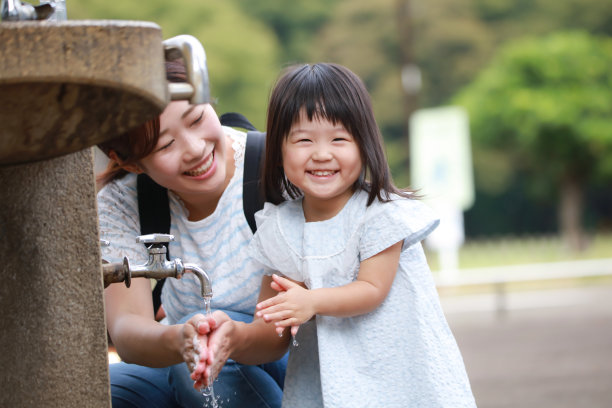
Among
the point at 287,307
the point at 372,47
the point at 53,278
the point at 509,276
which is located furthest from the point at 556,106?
the point at 53,278

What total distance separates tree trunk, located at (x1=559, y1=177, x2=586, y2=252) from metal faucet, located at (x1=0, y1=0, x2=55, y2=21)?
1702 cm

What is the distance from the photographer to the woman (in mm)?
1799

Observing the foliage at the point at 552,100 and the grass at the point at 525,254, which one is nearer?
the grass at the point at 525,254

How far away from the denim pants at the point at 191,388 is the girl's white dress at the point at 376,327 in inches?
6.0

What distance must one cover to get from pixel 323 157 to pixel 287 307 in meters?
0.28

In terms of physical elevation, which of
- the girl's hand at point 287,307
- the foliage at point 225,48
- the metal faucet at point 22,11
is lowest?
the girl's hand at point 287,307

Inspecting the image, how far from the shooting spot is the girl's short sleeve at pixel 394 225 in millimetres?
1716

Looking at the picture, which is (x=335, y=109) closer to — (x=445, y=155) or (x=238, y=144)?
(x=238, y=144)

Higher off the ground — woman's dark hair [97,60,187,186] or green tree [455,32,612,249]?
green tree [455,32,612,249]

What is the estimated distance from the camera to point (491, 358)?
6949mm

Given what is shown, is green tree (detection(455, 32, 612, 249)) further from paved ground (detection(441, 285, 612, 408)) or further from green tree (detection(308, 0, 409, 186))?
paved ground (detection(441, 285, 612, 408))

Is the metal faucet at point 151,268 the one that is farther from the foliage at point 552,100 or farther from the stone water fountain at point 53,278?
the foliage at point 552,100

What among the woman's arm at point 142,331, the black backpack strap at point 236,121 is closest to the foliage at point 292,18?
the black backpack strap at point 236,121

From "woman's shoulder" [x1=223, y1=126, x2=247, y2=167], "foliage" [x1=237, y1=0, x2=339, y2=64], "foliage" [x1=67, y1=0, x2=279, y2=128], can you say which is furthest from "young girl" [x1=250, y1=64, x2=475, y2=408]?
"foliage" [x1=237, y1=0, x2=339, y2=64]
